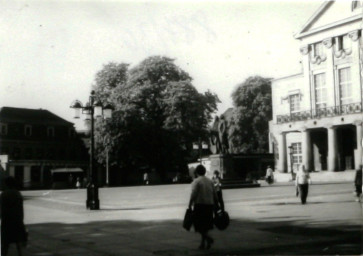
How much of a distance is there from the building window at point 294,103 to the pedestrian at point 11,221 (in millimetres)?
41361

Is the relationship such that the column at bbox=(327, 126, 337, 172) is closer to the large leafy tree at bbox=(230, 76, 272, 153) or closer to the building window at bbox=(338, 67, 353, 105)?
A: the building window at bbox=(338, 67, 353, 105)

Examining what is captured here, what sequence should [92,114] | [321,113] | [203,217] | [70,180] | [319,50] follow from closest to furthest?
[203,217] < [92,114] < [321,113] < [319,50] < [70,180]

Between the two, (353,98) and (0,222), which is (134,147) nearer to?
(353,98)

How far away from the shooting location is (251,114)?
217 ft

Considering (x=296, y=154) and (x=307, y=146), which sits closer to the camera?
(x=307, y=146)

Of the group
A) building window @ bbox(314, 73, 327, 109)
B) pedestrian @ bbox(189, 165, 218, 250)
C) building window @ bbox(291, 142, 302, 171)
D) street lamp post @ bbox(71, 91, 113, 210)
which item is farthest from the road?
building window @ bbox(291, 142, 302, 171)

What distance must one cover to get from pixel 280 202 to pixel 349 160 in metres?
25.4

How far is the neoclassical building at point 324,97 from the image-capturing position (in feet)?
127

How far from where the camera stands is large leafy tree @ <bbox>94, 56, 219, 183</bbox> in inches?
1873

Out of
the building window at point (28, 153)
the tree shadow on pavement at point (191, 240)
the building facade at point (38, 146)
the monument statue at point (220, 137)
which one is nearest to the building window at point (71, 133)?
the building facade at point (38, 146)

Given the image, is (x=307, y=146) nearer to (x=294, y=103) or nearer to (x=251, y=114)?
(x=294, y=103)

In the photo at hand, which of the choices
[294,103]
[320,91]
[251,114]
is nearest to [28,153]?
[294,103]

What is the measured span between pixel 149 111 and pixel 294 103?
15.3 metres

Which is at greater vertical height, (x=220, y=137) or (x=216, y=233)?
(x=220, y=137)
